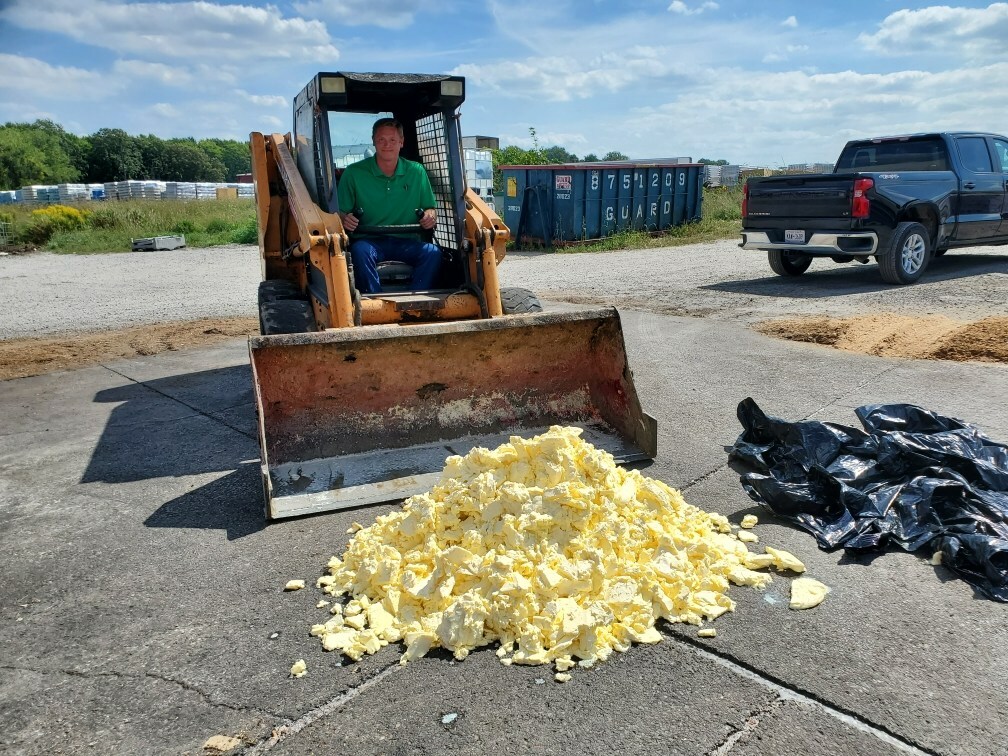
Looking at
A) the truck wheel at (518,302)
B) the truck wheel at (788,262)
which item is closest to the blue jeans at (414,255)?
the truck wheel at (518,302)

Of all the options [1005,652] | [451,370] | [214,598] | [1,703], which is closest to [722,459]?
[451,370]

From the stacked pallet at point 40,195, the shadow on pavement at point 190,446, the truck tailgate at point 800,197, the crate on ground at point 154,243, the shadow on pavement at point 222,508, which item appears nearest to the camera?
the shadow on pavement at point 222,508

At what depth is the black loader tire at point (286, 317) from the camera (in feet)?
19.1

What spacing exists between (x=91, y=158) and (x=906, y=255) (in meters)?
85.5

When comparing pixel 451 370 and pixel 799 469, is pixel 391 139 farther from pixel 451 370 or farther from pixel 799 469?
pixel 799 469

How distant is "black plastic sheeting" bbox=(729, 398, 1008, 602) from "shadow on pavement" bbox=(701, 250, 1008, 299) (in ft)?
22.6

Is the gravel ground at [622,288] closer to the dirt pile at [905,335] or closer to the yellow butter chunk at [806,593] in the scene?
the dirt pile at [905,335]

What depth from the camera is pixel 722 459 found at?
5.05m

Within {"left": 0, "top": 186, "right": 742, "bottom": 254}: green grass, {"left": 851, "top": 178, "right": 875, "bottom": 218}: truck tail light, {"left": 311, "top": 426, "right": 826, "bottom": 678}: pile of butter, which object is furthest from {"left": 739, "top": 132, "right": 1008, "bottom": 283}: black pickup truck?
{"left": 311, "top": 426, "right": 826, "bottom": 678}: pile of butter

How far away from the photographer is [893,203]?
10.9 m

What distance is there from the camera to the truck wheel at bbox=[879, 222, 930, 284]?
1105cm

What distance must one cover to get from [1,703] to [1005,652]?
364 centimetres

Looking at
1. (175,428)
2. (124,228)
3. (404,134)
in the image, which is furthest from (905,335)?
(124,228)

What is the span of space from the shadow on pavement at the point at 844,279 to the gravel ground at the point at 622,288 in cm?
2
